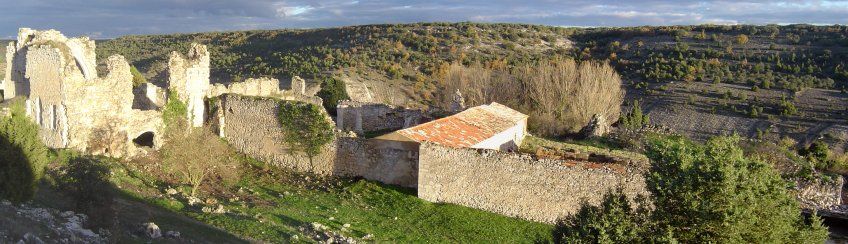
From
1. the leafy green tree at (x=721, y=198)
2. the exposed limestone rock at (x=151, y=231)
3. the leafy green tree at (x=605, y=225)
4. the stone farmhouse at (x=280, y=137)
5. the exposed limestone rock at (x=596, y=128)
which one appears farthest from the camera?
the exposed limestone rock at (x=596, y=128)

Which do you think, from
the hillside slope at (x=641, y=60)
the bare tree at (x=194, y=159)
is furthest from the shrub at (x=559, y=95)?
the bare tree at (x=194, y=159)

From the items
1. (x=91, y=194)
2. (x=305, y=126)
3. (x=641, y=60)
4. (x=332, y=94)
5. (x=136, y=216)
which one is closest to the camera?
(x=91, y=194)

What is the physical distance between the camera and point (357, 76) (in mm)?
55312

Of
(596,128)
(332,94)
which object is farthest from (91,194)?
(332,94)

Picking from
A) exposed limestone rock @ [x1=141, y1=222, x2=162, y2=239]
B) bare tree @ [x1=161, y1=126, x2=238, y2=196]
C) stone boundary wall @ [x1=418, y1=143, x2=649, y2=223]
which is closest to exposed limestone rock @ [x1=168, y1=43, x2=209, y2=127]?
bare tree @ [x1=161, y1=126, x2=238, y2=196]

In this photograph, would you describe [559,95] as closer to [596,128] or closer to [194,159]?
[596,128]

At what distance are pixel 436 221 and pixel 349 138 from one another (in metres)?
5.22

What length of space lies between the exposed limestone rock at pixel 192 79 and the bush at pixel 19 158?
1035 cm

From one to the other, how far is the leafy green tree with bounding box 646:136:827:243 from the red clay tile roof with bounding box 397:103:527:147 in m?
9.18

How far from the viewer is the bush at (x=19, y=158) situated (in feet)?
39.1

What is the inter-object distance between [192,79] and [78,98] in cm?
457

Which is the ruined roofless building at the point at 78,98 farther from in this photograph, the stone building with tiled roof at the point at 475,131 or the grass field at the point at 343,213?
the stone building with tiled roof at the point at 475,131

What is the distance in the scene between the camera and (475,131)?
23.2m

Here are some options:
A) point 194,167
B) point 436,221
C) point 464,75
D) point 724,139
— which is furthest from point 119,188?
point 464,75
